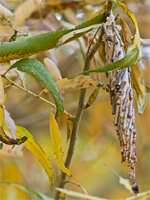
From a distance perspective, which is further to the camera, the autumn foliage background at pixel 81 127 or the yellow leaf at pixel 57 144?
the autumn foliage background at pixel 81 127

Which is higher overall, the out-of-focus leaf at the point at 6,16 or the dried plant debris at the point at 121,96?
the out-of-focus leaf at the point at 6,16

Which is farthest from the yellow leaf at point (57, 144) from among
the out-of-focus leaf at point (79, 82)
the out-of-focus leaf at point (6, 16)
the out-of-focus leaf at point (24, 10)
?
the out-of-focus leaf at point (24, 10)

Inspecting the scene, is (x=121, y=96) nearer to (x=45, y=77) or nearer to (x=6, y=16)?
(x=45, y=77)

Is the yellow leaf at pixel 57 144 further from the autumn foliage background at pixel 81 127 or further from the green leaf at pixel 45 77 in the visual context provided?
the autumn foliage background at pixel 81 127

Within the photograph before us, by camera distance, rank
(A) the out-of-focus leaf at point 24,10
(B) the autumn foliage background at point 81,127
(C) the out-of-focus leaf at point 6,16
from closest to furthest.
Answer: (C) the out-of-focus leaf at point 6,16 → (A) the out-of-focus leaf at point 24,10 → (B) the autumn foliage background at point 81,127

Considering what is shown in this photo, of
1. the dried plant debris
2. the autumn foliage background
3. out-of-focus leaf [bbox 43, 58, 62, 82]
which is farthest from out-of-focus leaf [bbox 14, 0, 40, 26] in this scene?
the dried plant debris
